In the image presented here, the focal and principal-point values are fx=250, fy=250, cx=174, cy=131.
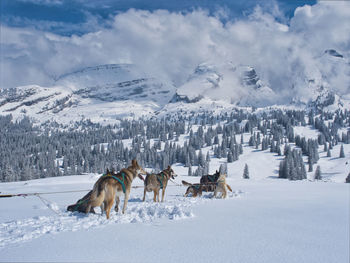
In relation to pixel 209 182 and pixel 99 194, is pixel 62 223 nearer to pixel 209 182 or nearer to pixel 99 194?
pixel 99 194

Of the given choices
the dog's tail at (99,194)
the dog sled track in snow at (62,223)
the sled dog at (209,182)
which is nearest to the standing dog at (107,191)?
the dog's tail at (99,194)

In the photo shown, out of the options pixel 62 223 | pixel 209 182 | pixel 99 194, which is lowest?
pixel 62 223

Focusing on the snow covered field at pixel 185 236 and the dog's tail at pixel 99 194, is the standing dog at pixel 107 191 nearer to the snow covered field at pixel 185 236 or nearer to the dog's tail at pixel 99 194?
the dog's tail at pixel 99 194

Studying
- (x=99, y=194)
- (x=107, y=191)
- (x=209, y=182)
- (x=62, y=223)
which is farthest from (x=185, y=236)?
(x=209, y=182)

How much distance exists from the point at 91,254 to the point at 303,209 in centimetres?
911

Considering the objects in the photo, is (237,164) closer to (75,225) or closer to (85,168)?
(85,168)

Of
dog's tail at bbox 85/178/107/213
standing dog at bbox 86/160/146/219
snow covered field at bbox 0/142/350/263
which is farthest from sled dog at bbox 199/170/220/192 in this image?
dog's tail at bbox 85/178/107/213

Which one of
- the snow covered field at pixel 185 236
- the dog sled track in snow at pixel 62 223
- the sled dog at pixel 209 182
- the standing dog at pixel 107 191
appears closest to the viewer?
the snow covered field at pixel 185 236

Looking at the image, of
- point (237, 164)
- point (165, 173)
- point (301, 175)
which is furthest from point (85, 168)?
point (165, 173)

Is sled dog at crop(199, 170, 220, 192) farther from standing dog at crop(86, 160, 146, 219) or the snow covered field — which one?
standing dog at crop(86, 160, 146, 219)

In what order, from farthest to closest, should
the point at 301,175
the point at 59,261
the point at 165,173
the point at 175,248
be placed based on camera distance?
the point at 301,175 < the point at 165,173 < the point at 175,248 < the point at 59,261

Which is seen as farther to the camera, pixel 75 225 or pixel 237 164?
pixel 237 164

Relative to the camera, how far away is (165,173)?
50.2 ft

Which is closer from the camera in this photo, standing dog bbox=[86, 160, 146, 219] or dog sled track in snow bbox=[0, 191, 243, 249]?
dog sled track in snow bbox=[0, 191, 243, 249]
